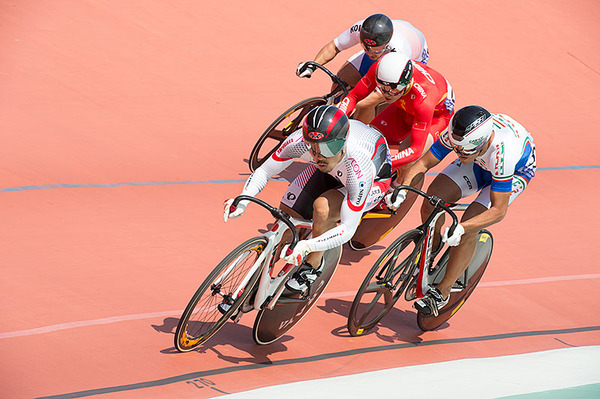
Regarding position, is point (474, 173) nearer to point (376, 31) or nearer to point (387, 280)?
point (387, 280)

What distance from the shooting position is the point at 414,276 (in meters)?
5.82

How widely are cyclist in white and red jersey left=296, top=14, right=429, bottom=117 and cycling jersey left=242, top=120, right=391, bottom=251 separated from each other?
5.84ft

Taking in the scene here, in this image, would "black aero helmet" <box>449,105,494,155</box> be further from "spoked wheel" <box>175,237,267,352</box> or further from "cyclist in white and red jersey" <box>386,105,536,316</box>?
"spoked wheel" <box>175,237,267,352</box>

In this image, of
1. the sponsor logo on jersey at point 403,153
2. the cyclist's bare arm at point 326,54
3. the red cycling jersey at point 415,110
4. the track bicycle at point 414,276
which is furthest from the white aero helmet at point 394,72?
the cyclist's bare arm at point 326,54

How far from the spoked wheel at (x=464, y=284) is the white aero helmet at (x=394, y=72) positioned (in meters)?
1.28

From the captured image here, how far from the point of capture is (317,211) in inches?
196

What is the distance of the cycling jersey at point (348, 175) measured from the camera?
16.1 ft

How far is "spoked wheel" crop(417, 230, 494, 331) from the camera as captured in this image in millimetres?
6035

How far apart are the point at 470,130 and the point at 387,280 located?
→ 124cm

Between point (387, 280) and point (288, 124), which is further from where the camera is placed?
point (288, 124)

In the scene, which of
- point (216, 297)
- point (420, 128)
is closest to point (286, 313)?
point (216, 297)

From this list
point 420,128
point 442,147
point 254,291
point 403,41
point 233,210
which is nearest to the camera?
point 233,210

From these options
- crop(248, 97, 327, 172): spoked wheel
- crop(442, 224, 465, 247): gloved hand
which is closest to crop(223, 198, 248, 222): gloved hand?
crop(442, 224, 465, 247): gloved hand

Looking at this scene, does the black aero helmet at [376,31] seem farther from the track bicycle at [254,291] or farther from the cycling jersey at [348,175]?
the track bicycle at [254,291]
